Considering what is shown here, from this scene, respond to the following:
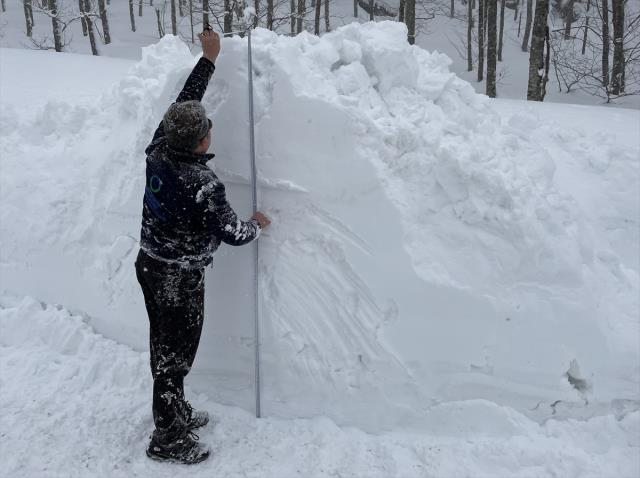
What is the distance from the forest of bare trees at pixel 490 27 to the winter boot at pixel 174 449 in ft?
→ 7.50

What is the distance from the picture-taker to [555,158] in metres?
5.26

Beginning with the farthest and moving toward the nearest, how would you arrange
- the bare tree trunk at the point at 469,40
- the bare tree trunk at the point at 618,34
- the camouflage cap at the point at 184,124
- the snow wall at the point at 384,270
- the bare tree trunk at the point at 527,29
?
the bare tree trunk at the point at 527,29 < the bare tree trunk at the point at 469,40 < the bare tree trunk at the point at 618,34 < the snow wall at the point at 384,270 < the camouflage cap at the point at 184,124

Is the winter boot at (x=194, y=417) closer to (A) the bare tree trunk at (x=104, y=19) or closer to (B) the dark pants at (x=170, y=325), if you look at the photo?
(B) the dark pants at (x=170, y=325)

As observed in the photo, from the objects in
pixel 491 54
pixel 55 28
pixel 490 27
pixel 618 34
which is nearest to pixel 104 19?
pixel 55 28

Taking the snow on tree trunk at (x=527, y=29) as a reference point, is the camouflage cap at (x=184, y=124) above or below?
below

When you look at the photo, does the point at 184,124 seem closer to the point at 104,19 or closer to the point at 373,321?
the point at 373,321

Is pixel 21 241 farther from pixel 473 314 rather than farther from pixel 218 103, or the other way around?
pixel 473 314

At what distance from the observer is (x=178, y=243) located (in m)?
2.64

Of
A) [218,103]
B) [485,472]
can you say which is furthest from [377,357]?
[218,103]

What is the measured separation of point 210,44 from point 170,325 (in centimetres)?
156

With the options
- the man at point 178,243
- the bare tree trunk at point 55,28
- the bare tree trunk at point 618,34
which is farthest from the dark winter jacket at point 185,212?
the bare tree trunk at point 55,28

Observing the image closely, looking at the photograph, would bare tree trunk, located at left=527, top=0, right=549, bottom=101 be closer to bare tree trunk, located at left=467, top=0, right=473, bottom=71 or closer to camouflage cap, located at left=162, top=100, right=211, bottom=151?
camouflage cap, located at left=162, top=100, right=211, bottom=151

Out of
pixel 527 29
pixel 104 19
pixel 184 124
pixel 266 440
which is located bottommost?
pixel 266 440

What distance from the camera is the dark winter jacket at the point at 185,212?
2516 millimetres
